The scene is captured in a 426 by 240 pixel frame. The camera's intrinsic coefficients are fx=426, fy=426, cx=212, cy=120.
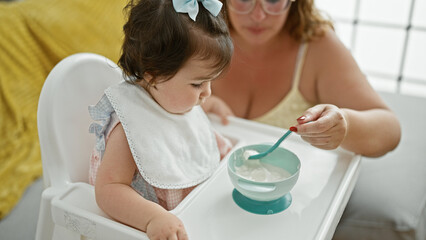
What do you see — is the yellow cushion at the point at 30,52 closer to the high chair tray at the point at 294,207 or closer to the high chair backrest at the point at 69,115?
the high chair backrest at the point at 69,115

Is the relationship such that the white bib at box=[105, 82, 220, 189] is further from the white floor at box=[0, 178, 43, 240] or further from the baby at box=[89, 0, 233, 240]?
the white floor at box=[0, 178, 43, 240]

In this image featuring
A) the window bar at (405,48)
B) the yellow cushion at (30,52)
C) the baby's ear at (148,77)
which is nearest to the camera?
the baby's ear at (148,77)

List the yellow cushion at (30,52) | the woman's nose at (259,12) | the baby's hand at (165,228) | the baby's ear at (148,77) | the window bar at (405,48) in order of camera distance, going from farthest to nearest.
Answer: the window bar at (405,48), the yellow cushion at (30,52), the woman's nose at (259,12), the baby's ear at (148,77), the baby's hand at (165,228)

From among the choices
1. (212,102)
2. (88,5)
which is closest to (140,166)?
(212,102)

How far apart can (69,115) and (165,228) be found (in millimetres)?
375

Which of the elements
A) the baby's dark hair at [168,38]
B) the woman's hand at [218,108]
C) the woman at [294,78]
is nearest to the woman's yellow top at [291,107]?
the woman at [294,78]

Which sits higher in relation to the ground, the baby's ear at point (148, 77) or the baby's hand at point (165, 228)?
the baby's ear at point (148, 77)

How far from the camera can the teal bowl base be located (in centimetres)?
86

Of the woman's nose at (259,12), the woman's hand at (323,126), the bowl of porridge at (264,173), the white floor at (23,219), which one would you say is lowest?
the white floor at (23,219)

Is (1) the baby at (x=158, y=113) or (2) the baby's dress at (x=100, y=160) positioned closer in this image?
(1) the baby at (x=158, y=113)

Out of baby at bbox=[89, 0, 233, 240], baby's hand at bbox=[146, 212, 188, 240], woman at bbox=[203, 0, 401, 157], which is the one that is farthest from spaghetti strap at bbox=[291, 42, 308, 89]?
baby's hand at bbox=[146, 212, 188, 240]

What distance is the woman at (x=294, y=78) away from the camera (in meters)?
1.12

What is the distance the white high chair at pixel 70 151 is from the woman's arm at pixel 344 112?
433 millimetres

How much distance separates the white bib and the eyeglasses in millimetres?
389
